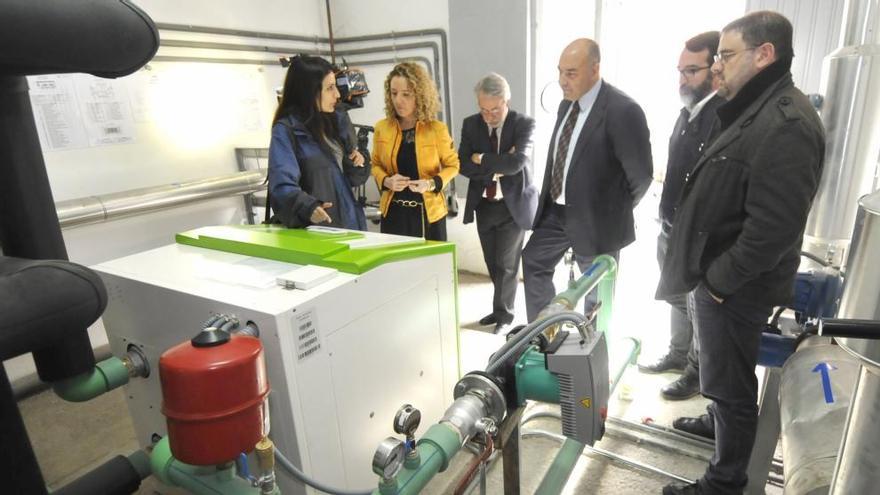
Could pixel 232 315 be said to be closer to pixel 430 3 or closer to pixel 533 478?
pixel 533 478

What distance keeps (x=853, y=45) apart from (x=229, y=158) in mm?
3289

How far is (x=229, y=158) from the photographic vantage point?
3301 millimetres

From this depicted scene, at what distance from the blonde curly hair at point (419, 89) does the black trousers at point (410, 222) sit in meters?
0.45

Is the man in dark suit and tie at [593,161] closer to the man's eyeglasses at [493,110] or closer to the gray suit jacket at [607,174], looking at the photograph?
the gray suit jacket at [607,174]

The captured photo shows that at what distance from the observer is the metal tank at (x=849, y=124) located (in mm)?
1850

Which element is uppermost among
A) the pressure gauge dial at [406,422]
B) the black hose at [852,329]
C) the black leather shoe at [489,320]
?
the black hose at [852,329]

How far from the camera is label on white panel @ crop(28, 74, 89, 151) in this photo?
7.87 feet

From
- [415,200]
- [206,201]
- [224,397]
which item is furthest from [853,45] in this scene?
[206,201]

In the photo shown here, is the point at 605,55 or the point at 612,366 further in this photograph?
the point at 605,55

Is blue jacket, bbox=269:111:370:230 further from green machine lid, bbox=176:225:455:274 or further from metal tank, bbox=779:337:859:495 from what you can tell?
metal tank, bbox=779:337:859:495

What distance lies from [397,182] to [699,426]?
1650 mm

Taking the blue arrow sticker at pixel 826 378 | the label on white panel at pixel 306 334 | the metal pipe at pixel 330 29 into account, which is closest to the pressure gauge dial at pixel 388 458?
the label on white panel at pixel 306 334

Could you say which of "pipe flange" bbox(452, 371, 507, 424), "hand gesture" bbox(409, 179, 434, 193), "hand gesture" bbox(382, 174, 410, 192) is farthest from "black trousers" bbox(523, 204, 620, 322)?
"pipe flange" bbox(452, 371, 507, 424)

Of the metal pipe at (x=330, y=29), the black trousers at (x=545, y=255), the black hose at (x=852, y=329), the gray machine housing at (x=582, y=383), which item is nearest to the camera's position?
the black hose at (x=852, y=329)
